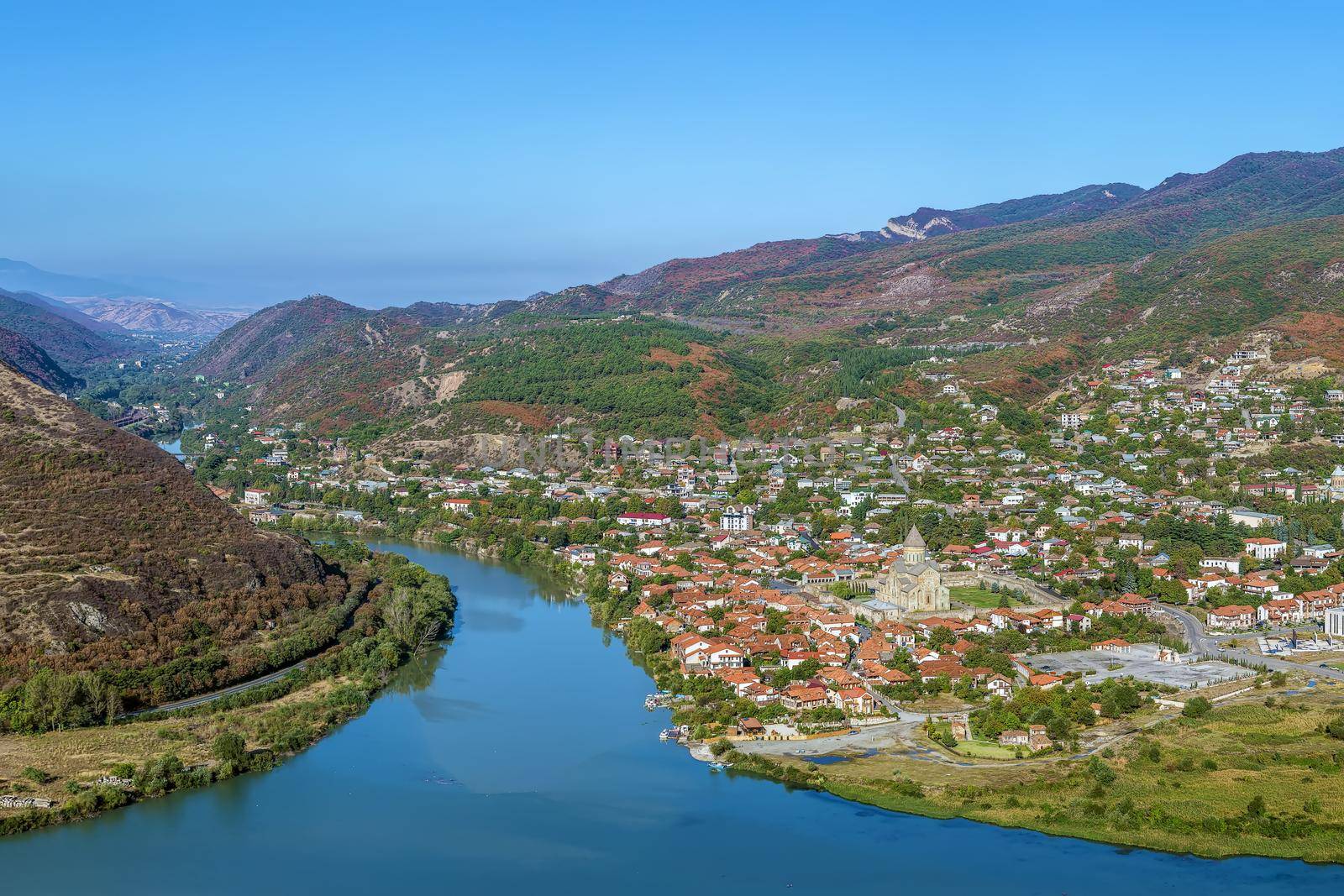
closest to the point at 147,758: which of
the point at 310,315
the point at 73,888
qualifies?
the point at 73,888

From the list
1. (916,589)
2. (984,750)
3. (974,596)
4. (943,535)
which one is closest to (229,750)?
(984,750)

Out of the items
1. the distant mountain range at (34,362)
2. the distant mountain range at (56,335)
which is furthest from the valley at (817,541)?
the distant mountain range at (56,335)

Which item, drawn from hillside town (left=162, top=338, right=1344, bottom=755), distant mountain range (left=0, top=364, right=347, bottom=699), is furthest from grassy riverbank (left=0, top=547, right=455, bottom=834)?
hillside town (left=162, top=338, right=1344, bottom=755)

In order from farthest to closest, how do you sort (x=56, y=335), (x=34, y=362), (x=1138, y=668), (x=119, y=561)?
1. (x=56, y=335)
2. (x=34, y=362)
3. (x=119, y=561)
4. (x=1138, y=668)

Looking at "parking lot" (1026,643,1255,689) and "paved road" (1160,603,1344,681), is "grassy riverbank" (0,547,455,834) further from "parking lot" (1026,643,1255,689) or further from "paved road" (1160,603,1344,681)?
"paved road" (1160,603,1344,681)

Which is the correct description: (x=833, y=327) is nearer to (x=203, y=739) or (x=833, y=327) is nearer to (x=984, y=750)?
(x=984, y=750)
